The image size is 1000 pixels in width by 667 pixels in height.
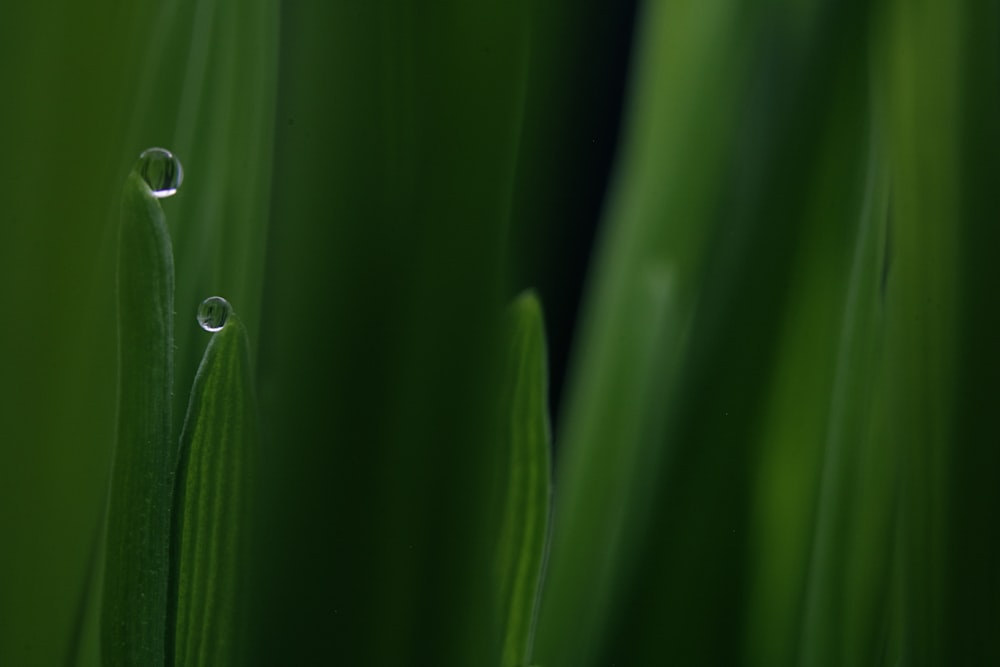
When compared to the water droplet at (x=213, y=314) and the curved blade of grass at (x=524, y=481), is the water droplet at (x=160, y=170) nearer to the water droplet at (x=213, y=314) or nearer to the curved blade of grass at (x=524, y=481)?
the water droplet at (x=213, y=314)

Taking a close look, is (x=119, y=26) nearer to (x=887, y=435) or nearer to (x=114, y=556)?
(x=114, y=556)

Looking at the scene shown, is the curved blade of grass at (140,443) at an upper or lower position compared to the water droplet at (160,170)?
lower

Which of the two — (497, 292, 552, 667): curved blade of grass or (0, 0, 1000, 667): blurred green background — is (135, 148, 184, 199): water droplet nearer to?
(0, 0, 1000, 667): blurred green background

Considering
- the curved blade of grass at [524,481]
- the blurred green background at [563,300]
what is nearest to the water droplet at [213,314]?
the blurred green background at [563,300]

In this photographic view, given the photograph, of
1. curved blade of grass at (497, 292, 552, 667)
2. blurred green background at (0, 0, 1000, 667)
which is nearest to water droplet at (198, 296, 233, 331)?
blurred green background at (0, 0, 1000, 667)

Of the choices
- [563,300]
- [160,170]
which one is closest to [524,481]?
[563,300]

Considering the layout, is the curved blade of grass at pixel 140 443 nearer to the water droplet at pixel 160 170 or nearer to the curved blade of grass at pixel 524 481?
the water droplet at pixel 160 170

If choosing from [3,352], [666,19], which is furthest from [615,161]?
[3,352]

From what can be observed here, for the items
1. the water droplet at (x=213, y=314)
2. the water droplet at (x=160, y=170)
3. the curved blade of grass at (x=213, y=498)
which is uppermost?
the water droplet at (x=160, y=170)
